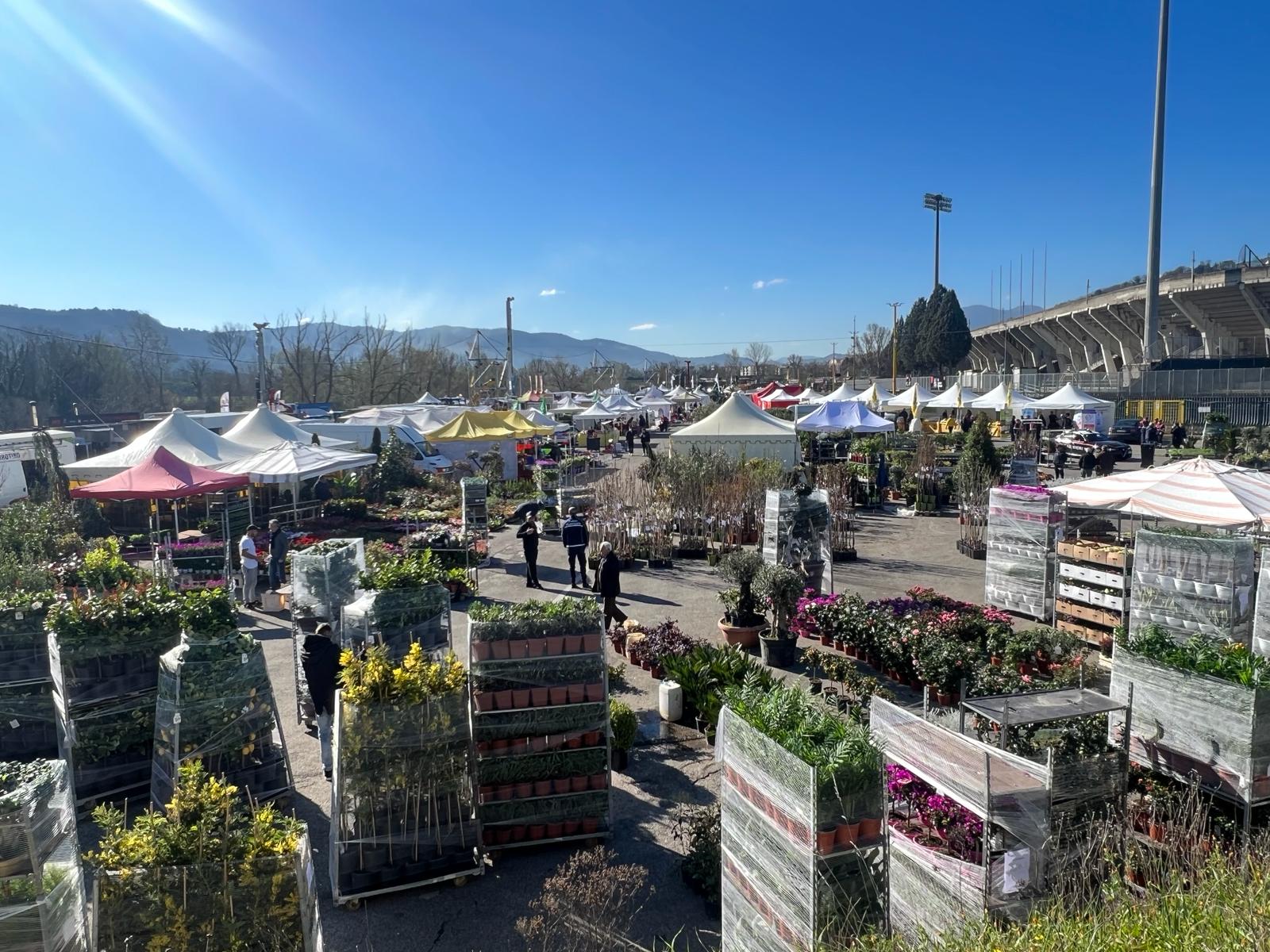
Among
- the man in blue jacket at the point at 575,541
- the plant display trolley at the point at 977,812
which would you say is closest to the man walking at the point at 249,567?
the man in blue jacket at the point at 575,541

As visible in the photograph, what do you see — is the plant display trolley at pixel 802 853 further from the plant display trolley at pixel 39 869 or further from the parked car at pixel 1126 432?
the parked car at pixel 1126 432

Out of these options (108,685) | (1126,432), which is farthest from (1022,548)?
(1126,432)

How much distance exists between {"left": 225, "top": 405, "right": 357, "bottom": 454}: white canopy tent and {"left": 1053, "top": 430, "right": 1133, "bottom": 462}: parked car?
2427 cm

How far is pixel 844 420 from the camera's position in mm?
24156

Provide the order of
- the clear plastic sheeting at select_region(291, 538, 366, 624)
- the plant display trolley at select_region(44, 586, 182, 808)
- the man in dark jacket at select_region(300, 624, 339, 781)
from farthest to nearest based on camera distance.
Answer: the clear plastic sheeting at select_region(291, 538, 366, 624)
the man in dark jacket at select_region(300, 624, 339, 781)
the plant display trolley at select_region(44, 586, 182, 808)

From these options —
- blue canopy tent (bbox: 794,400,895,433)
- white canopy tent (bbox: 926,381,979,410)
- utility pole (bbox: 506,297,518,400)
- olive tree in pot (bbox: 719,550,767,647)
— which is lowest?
olive tree in pot (bbox: 719,550,767,647)

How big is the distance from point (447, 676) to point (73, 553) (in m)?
12.4

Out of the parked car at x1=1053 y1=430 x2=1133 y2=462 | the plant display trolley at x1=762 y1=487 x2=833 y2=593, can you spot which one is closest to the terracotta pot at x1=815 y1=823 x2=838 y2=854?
the plant display trolley at x1=762 y1=487 x2=833 y2=593

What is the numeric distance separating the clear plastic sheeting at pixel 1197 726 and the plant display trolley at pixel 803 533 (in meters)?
6.03

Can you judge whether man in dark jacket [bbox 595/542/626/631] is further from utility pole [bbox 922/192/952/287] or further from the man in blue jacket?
utility pole [bbox 922/192/952/287]

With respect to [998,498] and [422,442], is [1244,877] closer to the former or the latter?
[998,498]

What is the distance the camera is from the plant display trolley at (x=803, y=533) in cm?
1219

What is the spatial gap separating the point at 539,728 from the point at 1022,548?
823cm

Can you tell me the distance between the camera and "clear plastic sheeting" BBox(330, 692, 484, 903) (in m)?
5.32
